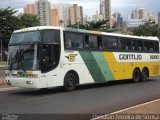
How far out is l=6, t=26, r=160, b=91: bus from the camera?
1847cm

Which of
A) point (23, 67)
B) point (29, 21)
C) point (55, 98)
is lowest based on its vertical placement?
point (55, 98)

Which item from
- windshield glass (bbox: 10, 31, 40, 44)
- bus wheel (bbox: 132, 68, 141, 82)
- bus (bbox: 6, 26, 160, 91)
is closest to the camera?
bus (bbox: 6, 26, 160, 91)

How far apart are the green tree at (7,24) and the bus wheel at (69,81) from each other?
46.8m

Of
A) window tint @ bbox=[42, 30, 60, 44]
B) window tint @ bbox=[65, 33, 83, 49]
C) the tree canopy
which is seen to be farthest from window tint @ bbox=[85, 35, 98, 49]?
the tree canopy

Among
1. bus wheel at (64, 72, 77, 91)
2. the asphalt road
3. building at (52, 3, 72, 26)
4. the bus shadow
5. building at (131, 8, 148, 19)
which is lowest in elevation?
the bus shadow

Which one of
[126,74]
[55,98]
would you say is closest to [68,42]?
[55,98]

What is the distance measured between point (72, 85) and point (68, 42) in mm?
2007

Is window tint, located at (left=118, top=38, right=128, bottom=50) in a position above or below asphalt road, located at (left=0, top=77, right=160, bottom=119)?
above

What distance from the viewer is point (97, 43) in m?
22.4

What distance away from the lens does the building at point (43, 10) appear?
10438 centimetres

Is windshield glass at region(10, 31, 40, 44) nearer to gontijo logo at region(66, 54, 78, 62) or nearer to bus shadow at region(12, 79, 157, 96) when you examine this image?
gontijo logo at region(66, 54, 78, 62)

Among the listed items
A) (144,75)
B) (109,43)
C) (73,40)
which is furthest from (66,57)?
(144,75)

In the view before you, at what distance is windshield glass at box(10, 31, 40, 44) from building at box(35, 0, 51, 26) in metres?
82.7

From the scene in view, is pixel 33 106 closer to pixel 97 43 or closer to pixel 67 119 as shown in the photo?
pixel 67 119
